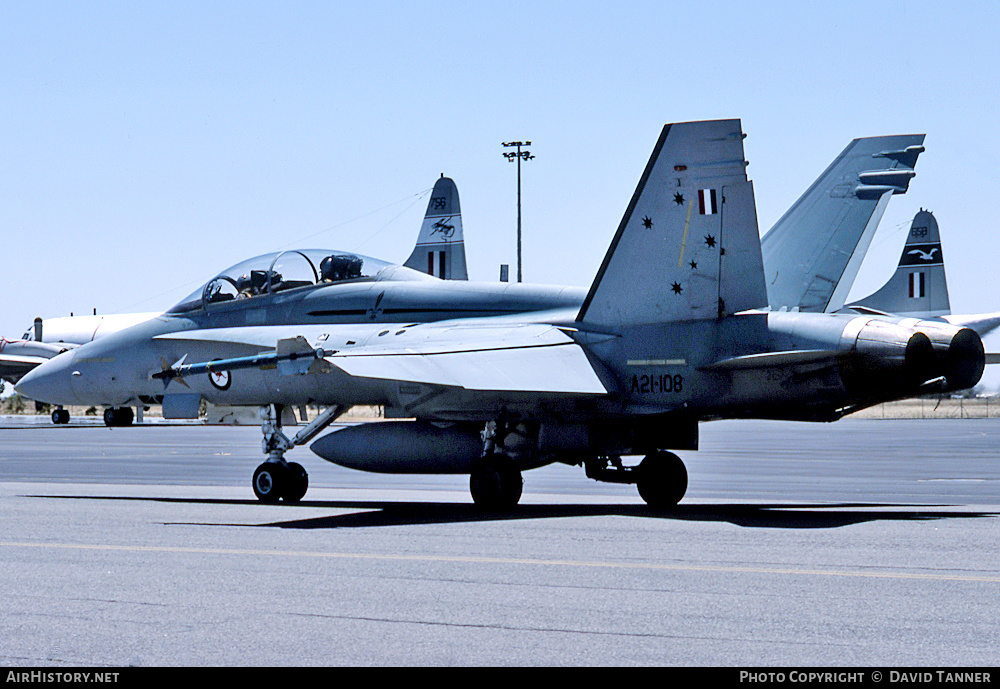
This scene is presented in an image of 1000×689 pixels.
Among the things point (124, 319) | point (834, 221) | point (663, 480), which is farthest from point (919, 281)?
point (124, 319)

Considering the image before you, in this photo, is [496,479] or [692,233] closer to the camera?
[692,233]

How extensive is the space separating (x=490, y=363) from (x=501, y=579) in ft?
17.8

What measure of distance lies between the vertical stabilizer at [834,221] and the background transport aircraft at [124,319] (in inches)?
482

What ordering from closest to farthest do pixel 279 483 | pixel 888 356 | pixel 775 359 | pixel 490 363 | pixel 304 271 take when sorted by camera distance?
1. pixel 888 356
2. pixel 775 359
3. pixel 490 363
4. pixel 279 483
5. pixel 304 271

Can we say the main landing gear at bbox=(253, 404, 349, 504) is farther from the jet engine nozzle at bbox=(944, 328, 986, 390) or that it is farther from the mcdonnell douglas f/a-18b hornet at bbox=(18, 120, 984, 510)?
the jet engine nozzle at bbox=(944, 328, 986, 390)

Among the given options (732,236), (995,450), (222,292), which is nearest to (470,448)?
(732,236)

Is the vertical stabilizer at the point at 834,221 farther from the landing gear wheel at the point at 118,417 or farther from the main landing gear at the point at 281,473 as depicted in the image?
the landing gear wheel at the point at 118,417

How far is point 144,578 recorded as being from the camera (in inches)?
340

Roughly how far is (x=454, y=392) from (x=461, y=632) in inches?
306

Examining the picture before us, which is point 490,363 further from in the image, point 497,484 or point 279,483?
point 279,483

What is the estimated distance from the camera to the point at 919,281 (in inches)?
1453

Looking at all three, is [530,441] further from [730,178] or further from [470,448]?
[730,178]

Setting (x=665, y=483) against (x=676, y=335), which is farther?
(x=665, y=483)

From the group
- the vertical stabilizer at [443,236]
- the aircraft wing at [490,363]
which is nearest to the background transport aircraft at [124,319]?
the vertical stabilizer at [443,236]
